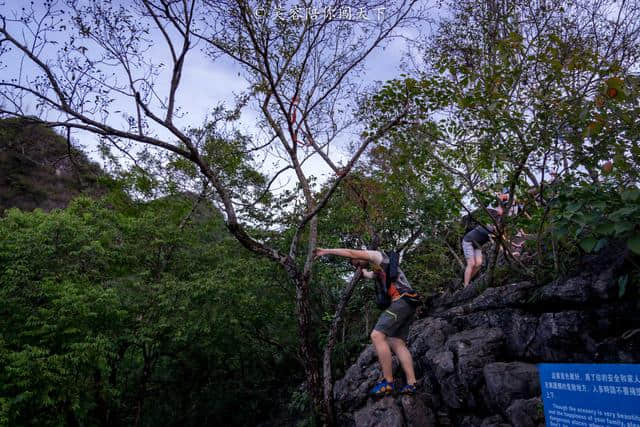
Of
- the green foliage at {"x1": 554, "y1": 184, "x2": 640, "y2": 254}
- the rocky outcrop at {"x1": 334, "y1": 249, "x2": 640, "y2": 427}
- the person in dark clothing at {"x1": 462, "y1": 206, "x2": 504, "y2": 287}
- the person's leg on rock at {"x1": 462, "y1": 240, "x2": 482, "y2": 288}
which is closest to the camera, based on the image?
the green foliage at {"x1": 554, "y1": 184, "x2": 640, "y2": 254}

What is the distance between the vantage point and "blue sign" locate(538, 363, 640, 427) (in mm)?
2951

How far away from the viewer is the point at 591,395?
3225mm

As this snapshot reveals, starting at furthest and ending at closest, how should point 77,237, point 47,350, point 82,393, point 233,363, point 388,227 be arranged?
1. point 233,363
2. point 388,227
3. point 77,237
4. point 82,393
5. point 47,350

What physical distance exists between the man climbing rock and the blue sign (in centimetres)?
230

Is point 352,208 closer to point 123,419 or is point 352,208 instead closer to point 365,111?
point 365,111

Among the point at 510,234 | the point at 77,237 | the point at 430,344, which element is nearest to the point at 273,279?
the point at 77,237

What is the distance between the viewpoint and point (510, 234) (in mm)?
7082

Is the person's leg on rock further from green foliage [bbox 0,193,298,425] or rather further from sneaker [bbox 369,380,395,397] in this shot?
green foliage [bbox 0,193,298,425]

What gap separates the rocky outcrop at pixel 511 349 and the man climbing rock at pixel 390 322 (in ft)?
0.84

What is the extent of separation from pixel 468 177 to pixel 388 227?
414 centimetres

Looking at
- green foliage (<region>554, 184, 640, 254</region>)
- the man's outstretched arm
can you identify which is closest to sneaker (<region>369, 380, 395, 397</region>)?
the man's outstretched arm

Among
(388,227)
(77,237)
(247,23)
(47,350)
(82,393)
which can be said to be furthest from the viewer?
(388,227)

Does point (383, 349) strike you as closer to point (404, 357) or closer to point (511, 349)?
point (404, 357)

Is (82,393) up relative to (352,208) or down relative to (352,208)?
down
